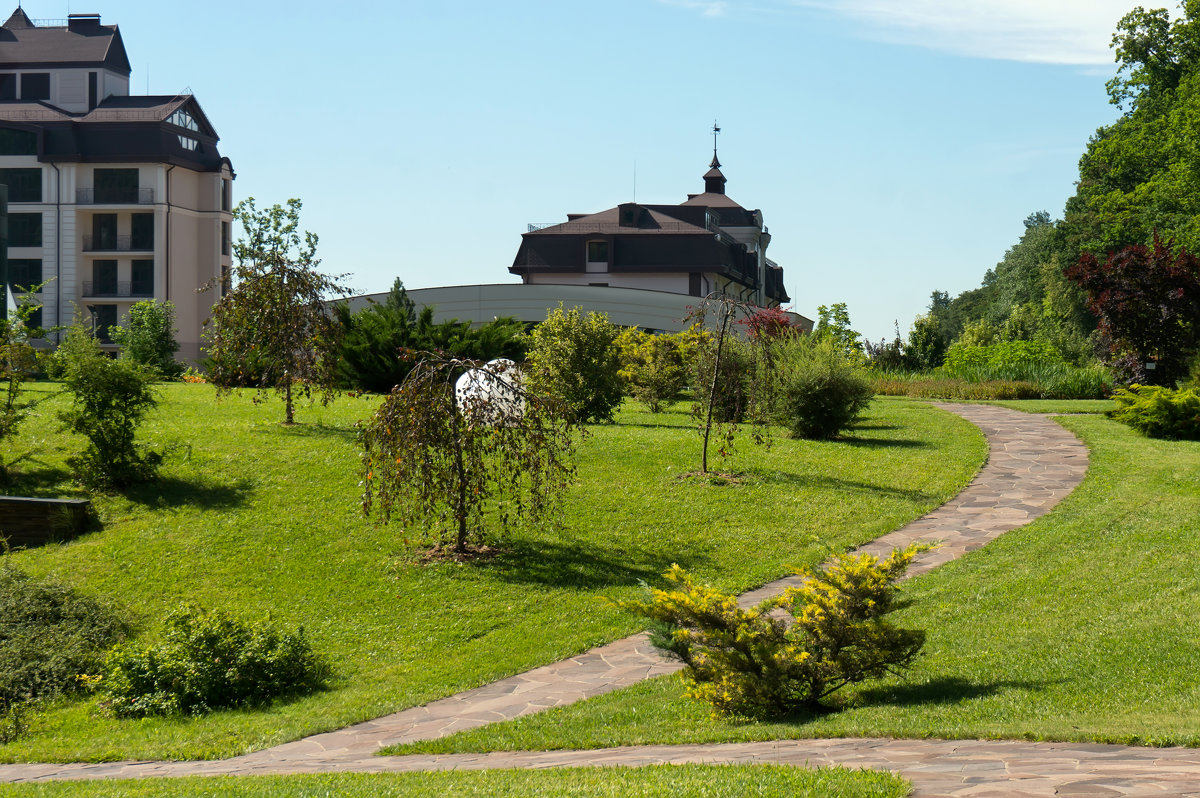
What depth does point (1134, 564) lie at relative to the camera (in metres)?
9.92

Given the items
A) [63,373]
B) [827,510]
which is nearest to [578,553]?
[827,510]

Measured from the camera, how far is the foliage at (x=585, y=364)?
20.6m

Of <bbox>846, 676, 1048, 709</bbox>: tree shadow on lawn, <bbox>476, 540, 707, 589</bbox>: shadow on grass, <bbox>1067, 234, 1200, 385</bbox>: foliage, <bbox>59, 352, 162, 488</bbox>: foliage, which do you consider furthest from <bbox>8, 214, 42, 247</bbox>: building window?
<bbox>846, 676, 1048, 709</bbox>: tree shadow on lawn

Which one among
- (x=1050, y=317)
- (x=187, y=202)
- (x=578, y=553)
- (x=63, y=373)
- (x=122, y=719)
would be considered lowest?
(x=122, y=719)

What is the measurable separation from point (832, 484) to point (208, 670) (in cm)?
909

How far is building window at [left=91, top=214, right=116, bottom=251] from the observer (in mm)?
50375

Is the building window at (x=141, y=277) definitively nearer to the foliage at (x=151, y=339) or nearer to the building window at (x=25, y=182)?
the building window at (x=25, y=182)

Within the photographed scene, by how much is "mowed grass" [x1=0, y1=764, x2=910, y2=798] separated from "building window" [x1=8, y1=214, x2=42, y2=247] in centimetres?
4976

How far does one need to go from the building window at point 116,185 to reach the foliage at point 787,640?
160 ft

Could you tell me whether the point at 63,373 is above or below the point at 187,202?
below

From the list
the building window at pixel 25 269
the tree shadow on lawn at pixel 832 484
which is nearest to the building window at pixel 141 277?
the building window at pixel 25 269

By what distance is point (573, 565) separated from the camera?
11.7 metres

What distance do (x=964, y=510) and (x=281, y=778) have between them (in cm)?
1001

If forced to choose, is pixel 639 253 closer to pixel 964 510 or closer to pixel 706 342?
pixel 706 342
